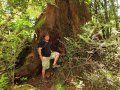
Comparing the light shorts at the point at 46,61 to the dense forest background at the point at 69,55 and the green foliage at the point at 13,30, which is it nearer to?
the dense forest background at the point at 69,55

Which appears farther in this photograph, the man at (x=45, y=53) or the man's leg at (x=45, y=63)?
the man's leg at (x=45, y=63)

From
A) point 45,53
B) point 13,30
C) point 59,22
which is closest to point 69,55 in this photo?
point 45,53

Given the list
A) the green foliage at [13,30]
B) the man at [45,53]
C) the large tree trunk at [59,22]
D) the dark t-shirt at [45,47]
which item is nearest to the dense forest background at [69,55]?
the green foliage at [13,30]

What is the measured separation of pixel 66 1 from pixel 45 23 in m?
0.99

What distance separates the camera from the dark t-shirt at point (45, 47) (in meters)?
7.58

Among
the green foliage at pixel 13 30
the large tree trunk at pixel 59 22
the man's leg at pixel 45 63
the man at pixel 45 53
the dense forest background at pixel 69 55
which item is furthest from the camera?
the large tree trunk at pixel 59 22

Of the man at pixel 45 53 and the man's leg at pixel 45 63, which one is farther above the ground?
the man at pixel 45 53

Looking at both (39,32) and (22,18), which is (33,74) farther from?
(22,18)

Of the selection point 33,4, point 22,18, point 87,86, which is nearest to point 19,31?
point 22,18

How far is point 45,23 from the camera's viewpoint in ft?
27.3

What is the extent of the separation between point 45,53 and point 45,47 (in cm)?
19

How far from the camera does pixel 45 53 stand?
764cm

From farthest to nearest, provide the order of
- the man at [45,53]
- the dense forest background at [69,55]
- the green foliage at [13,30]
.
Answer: the man at [45,53] < the green foliage at [13,30] < the dense forest background at [69,55]

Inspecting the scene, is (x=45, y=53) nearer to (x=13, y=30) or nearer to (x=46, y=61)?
(x=46, y=61)
